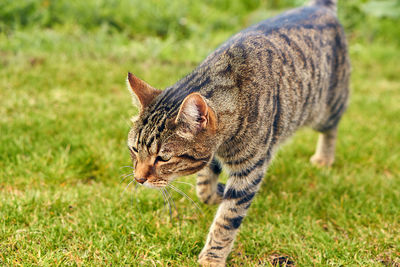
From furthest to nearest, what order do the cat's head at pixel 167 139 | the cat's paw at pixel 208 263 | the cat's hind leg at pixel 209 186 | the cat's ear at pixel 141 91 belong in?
1. the cat's hind leg at pixel 209 186
2. the cat's paw at pixel 208 263
3. the cat's ear at pixel 141 91
4. the cat's head at pixel 167 139

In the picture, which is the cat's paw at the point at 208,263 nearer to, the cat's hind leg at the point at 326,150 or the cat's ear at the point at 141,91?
the cat's ear at the point at 141,91

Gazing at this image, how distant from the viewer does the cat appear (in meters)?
2.17

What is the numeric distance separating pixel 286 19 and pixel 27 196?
2417 millimetres

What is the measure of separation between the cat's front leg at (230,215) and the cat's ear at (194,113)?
538 millimetres

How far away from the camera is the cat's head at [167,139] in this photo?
2.11 m

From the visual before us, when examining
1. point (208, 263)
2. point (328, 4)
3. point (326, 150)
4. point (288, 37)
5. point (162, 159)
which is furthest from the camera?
point (326, 150)

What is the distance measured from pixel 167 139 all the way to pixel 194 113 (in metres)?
0.23

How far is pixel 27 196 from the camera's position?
2.84m

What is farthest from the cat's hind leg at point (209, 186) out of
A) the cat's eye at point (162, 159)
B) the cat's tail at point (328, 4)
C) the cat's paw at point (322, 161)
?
the cat's tail at point (328, 4)

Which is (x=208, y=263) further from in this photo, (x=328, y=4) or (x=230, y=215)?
(x=328, y=4)

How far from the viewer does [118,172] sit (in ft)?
11.1

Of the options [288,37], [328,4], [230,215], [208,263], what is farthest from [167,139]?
[328,4]

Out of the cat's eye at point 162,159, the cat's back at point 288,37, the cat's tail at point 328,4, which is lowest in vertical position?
the cat's eye at point 162,159

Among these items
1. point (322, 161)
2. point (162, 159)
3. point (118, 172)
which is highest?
point (162, 159)
